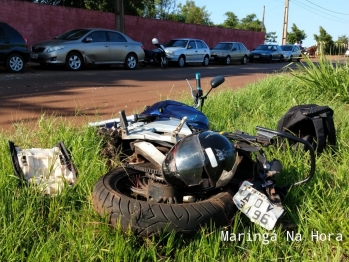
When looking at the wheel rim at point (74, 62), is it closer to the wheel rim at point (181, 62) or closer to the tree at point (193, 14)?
the wheel rim at point (181, 62)

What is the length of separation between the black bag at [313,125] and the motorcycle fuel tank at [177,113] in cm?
120

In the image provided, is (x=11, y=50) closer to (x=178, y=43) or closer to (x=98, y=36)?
(x=98, y=36)

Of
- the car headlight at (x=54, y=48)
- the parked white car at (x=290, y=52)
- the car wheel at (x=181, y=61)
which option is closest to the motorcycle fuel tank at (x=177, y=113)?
the car headlight at (x=54, y=48)

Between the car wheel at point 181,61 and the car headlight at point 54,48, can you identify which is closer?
the car headlight at point 54,48

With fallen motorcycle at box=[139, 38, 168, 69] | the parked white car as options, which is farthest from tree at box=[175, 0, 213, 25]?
fallen motorcycle at box=[139, 38, 168, 69]

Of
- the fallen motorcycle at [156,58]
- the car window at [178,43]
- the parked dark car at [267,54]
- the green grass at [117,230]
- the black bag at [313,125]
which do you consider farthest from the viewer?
the parked dark car at [267,54]

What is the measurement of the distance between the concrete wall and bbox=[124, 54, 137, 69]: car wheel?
15.7ft

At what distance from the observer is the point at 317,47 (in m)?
7.87

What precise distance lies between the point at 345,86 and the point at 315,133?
321cm

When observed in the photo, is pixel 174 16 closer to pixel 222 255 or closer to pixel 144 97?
pixel 144 97

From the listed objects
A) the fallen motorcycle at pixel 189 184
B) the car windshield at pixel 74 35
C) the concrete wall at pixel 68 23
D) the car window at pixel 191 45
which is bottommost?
the fallen motorcycle at pixel 189 184

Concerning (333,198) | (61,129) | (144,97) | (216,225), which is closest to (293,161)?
(333,198)

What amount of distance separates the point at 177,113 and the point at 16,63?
1030cm

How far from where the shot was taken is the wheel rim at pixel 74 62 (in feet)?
46.9
